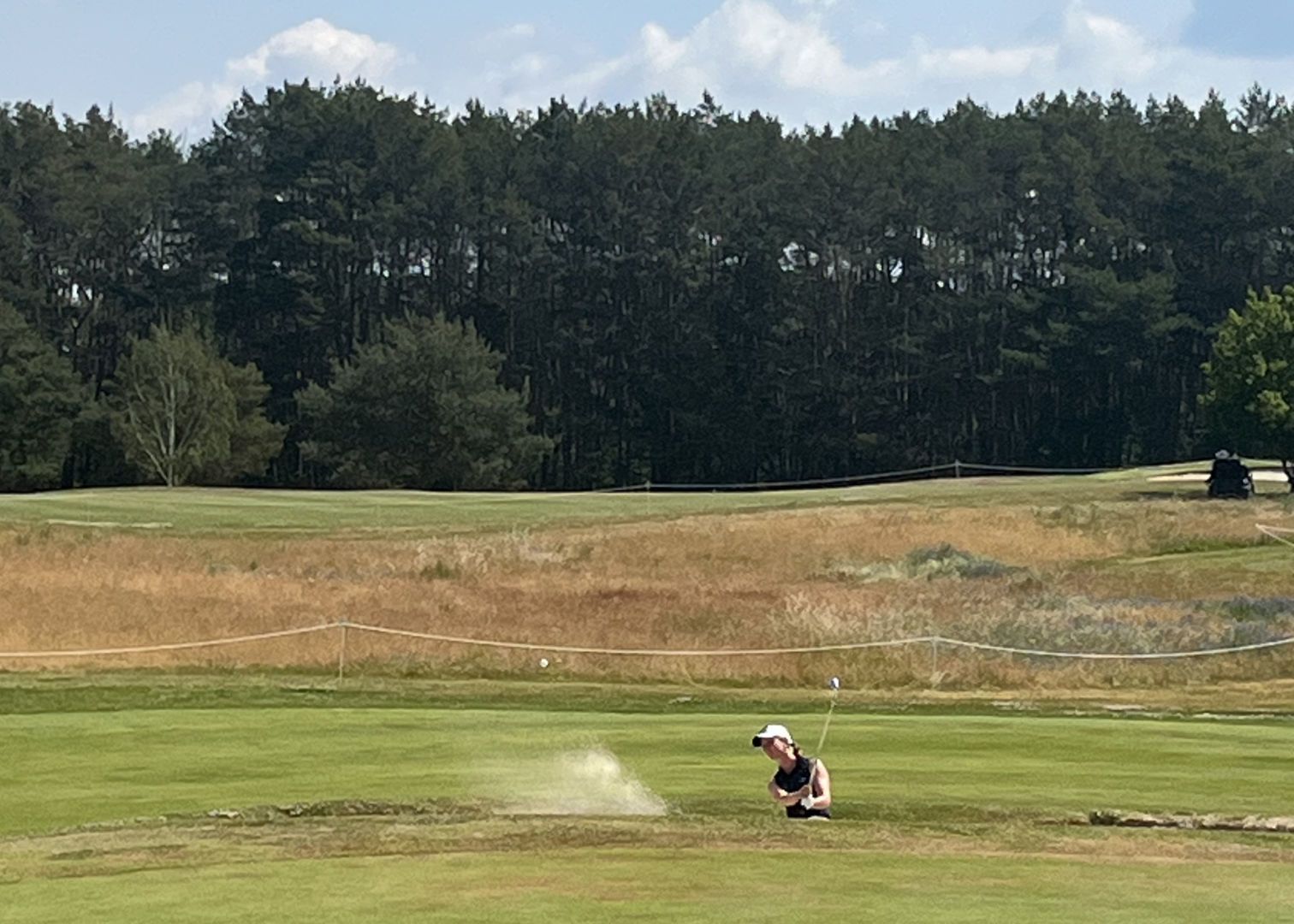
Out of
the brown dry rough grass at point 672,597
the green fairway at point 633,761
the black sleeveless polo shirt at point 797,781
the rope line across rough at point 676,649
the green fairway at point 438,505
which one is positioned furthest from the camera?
the green fairway at point 438,505

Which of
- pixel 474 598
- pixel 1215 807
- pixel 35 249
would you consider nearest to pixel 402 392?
pixel 35 249

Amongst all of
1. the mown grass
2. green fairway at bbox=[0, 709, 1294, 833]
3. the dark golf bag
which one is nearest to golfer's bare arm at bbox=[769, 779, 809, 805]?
the mown grass

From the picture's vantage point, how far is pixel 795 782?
14500 millimetres

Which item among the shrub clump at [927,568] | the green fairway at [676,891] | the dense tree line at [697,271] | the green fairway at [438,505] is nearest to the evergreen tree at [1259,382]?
the green fairway at [438,505]

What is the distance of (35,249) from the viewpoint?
327 feet

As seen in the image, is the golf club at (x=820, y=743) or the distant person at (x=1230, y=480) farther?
the distant person at (x=1230, y=480)

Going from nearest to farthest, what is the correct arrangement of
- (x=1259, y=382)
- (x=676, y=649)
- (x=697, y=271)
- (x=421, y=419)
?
(x=676, y=649)
(x=1259, y=382)
(x=421, y=419)
(x=697, y=271)

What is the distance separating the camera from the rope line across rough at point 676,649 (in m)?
28.8

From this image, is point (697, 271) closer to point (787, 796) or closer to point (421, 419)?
point (421, 419)

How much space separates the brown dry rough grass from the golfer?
42.1ft

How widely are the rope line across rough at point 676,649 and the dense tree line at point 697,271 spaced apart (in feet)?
214

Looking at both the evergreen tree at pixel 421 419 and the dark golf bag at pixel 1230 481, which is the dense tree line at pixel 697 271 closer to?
the evergreen tree at pixel 421 419

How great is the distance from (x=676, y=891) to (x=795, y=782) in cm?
414

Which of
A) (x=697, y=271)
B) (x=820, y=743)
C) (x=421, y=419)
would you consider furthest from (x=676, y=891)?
(x=697, y=271)
